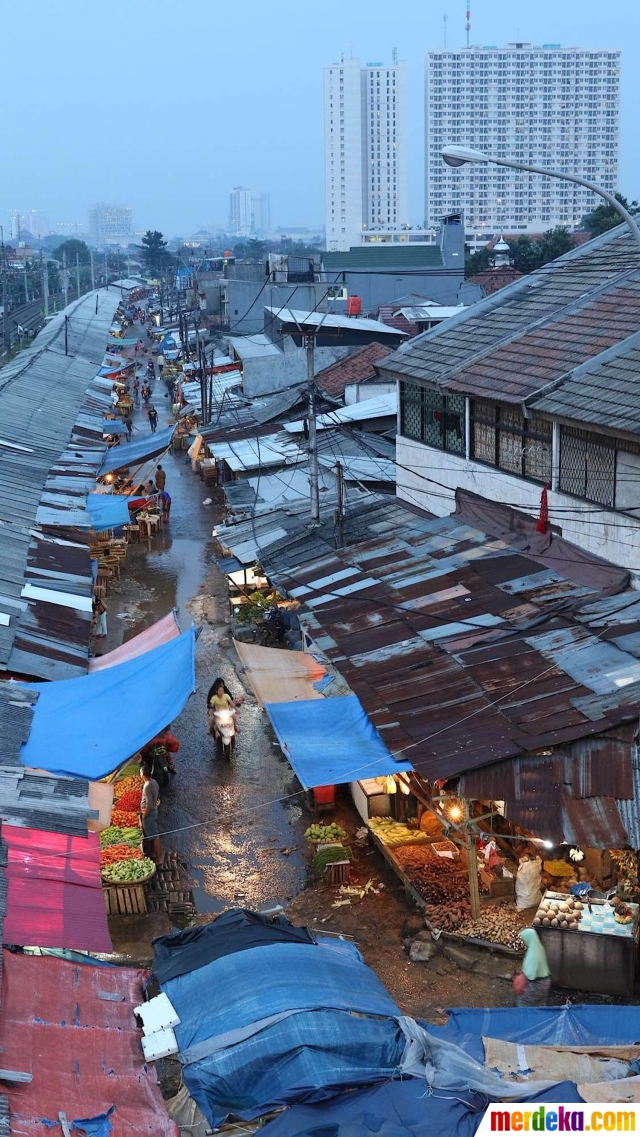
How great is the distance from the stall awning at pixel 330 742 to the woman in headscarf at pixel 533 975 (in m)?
2.12

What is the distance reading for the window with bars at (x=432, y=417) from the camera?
18.1m

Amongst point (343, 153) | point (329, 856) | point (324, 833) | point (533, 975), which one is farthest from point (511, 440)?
point (343, 153)

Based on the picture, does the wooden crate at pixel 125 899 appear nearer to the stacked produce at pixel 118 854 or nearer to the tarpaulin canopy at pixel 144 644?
the stacked produce at pixel 118 854

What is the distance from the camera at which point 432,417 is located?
1898 cm

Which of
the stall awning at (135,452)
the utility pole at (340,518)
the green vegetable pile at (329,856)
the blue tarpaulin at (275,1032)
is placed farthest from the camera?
the stall awning at (135,452)

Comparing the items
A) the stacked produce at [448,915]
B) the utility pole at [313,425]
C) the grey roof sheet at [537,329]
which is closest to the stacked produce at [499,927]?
the stacked produce at [448,915]

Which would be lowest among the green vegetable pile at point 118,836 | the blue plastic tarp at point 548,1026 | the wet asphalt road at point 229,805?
the wet asphalt road at point 229,805

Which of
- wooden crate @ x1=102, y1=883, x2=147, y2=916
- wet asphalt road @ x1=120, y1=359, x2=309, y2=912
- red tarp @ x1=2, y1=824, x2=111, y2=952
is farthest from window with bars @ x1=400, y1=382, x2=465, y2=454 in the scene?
red tarp @ x1=2, y1=824, x2=111, y2=952

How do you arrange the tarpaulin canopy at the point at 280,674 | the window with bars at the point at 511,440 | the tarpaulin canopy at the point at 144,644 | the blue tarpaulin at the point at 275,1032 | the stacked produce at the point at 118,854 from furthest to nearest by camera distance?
the tarpaulin canopy at the point at 144,644
the window with bars at the point at 511,440
the tarpaulin canopy at the point at 280,674
the stacked produce at the point at 118,854
the blue tarpaulin at the point at 275,1032

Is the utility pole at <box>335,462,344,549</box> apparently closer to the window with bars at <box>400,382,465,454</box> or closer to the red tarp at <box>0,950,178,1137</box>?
the window with bars at <box>400,382,465,454</box>

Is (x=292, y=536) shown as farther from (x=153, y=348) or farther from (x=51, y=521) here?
(x=153, y=348)

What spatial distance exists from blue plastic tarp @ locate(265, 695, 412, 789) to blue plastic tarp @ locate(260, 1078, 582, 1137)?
4234 millimetres

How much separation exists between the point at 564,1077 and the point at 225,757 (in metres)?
10.3

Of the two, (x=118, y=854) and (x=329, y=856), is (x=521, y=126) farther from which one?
(x=118, y=854)
